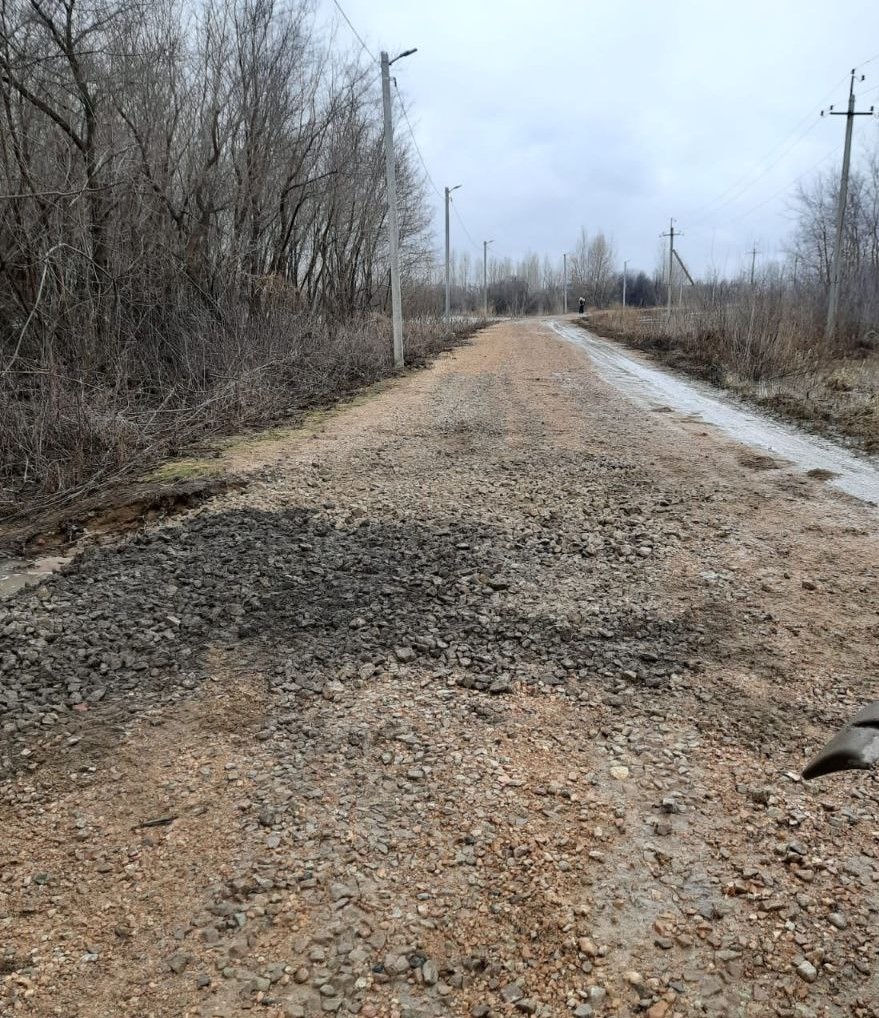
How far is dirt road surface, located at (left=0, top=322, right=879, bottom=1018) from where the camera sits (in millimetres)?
1947

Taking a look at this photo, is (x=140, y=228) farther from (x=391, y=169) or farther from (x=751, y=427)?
(x=751, y=427)

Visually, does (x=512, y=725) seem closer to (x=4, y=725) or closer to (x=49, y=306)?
(x=4, y=725)

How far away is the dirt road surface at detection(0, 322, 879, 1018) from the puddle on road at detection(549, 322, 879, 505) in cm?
181

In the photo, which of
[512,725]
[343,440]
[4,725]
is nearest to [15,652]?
[4,725]

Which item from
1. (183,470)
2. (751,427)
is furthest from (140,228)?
(751,427)

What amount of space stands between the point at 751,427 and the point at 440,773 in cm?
862

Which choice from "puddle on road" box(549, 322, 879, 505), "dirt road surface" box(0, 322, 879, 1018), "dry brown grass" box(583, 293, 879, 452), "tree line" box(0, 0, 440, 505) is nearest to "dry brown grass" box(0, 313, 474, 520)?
"tree line" box(0, 0, 440, 505)

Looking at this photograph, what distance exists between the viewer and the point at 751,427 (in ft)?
32.8

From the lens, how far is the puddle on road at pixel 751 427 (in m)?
7.15

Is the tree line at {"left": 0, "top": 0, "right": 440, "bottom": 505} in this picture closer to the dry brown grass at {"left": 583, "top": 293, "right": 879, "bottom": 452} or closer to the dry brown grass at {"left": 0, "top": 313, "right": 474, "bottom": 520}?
the dry brown grass at {"left": 0, "top": 313, "right": 474, "bottom": 520}

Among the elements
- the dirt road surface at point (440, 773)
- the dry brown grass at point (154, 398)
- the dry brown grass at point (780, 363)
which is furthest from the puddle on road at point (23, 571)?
the dry brown grass at point (780, 363)

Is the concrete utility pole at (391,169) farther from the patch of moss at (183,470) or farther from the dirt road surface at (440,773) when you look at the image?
the dirt road surface at (440,773)

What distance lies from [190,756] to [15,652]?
126 cm

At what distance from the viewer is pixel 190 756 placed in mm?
2854
